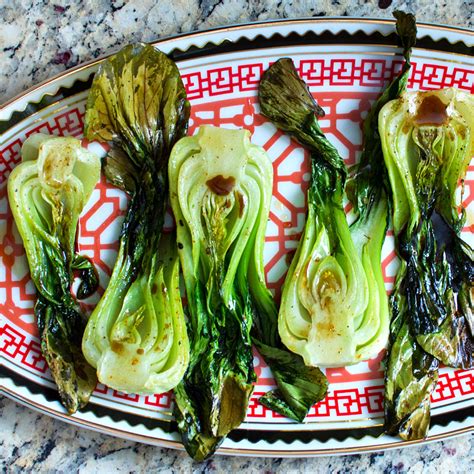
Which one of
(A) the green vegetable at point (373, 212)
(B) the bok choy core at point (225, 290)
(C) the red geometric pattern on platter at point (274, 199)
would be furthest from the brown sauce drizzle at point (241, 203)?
(A) the green vegetable at point (373, 212)

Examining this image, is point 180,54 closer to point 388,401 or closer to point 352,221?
point 352,221

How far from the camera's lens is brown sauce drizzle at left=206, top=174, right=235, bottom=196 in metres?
1.58

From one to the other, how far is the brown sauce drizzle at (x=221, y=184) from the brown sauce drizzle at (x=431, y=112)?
489 mm

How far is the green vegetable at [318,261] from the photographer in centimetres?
158

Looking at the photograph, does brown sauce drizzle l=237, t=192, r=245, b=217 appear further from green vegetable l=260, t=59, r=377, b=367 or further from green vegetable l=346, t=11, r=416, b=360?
green vegetable l=346, t=11, r=416, b=360

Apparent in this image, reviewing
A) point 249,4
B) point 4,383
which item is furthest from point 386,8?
point 4,383

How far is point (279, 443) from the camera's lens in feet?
5.44

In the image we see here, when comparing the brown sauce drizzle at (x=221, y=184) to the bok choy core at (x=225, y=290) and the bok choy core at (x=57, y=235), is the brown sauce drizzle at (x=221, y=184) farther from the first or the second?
the bok choy core at (x=57, y=235)

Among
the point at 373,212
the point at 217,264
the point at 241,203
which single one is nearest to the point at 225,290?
the point at 217,264

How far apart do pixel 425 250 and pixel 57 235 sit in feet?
3.10

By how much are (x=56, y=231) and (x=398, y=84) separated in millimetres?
944

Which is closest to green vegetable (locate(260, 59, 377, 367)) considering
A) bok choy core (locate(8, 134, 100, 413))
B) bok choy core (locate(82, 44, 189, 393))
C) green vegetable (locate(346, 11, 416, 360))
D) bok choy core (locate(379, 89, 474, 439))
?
green vegetable (locate(346, 11, 416, 360))

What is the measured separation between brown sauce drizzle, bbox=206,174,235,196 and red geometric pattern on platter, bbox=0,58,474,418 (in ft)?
0.49

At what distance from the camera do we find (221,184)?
1.59 metres
